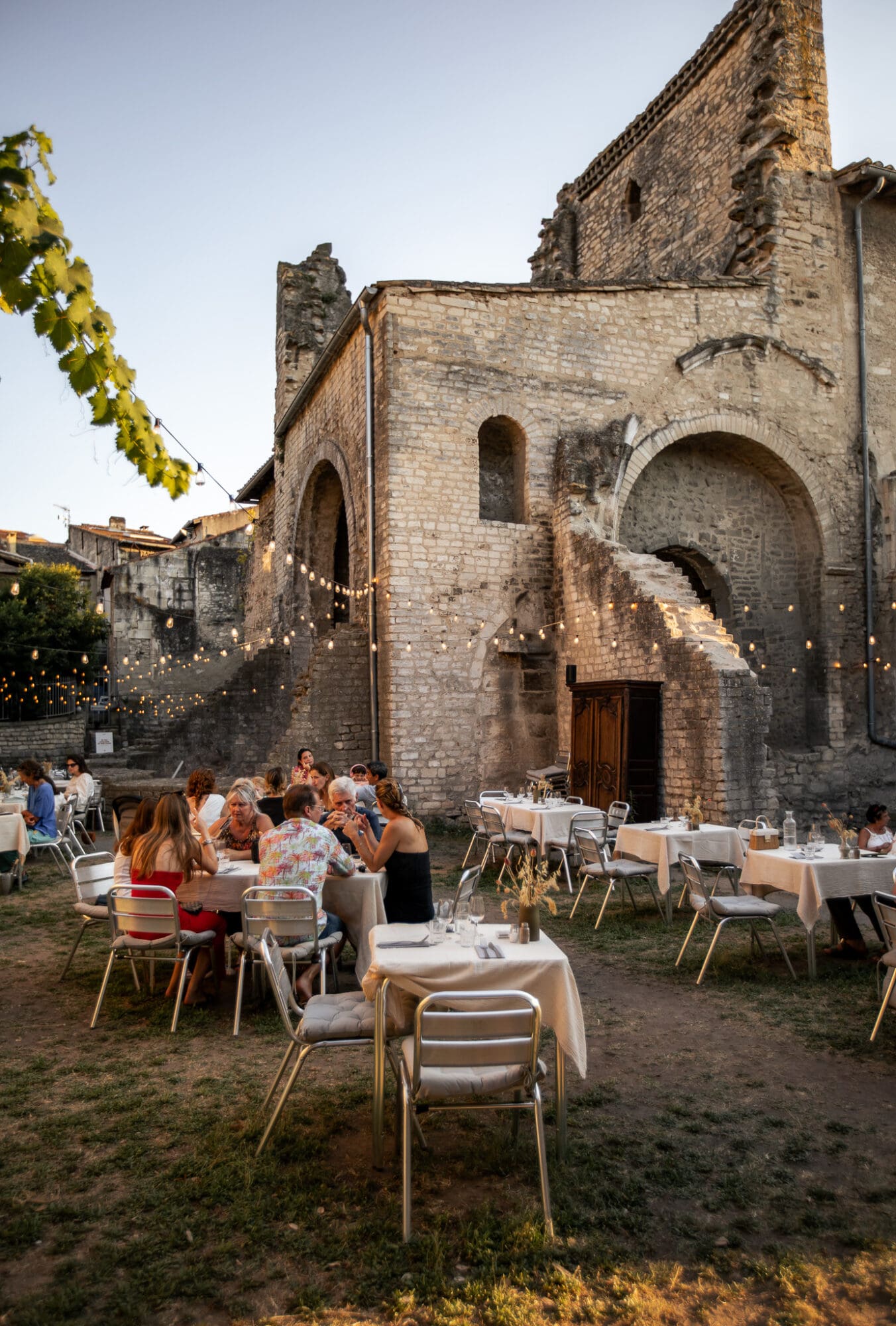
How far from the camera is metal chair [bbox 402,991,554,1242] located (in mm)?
2730

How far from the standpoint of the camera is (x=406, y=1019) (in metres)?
3.45

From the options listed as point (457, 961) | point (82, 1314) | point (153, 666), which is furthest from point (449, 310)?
point (153, 666)

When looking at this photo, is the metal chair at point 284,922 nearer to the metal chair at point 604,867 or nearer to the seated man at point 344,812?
the seated man at point 344,812

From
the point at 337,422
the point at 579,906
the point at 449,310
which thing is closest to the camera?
the point at 579,906

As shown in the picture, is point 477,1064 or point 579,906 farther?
point 579,906

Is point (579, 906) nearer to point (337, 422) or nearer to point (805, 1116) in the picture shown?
point (805, 1116)

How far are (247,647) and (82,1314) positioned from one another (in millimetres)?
18839

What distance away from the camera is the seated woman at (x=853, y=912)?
5926 mm

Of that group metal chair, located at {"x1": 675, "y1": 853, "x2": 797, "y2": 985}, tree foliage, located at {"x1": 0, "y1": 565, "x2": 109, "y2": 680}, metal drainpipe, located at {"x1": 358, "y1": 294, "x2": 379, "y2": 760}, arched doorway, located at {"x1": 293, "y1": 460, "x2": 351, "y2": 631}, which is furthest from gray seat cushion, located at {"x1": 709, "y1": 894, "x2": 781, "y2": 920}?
tree foliage, located at {"x1": 0, "y1": 565, "x2": 109, "y2": 680}

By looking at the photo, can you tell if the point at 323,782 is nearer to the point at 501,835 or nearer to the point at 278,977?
the point at 501,835

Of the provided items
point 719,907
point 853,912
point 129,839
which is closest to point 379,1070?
point 129,839

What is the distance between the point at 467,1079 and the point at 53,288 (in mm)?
2726

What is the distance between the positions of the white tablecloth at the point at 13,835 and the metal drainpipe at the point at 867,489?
39.9ft

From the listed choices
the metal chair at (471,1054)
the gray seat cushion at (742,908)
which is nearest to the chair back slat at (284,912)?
the metal chair at (471,1054)
